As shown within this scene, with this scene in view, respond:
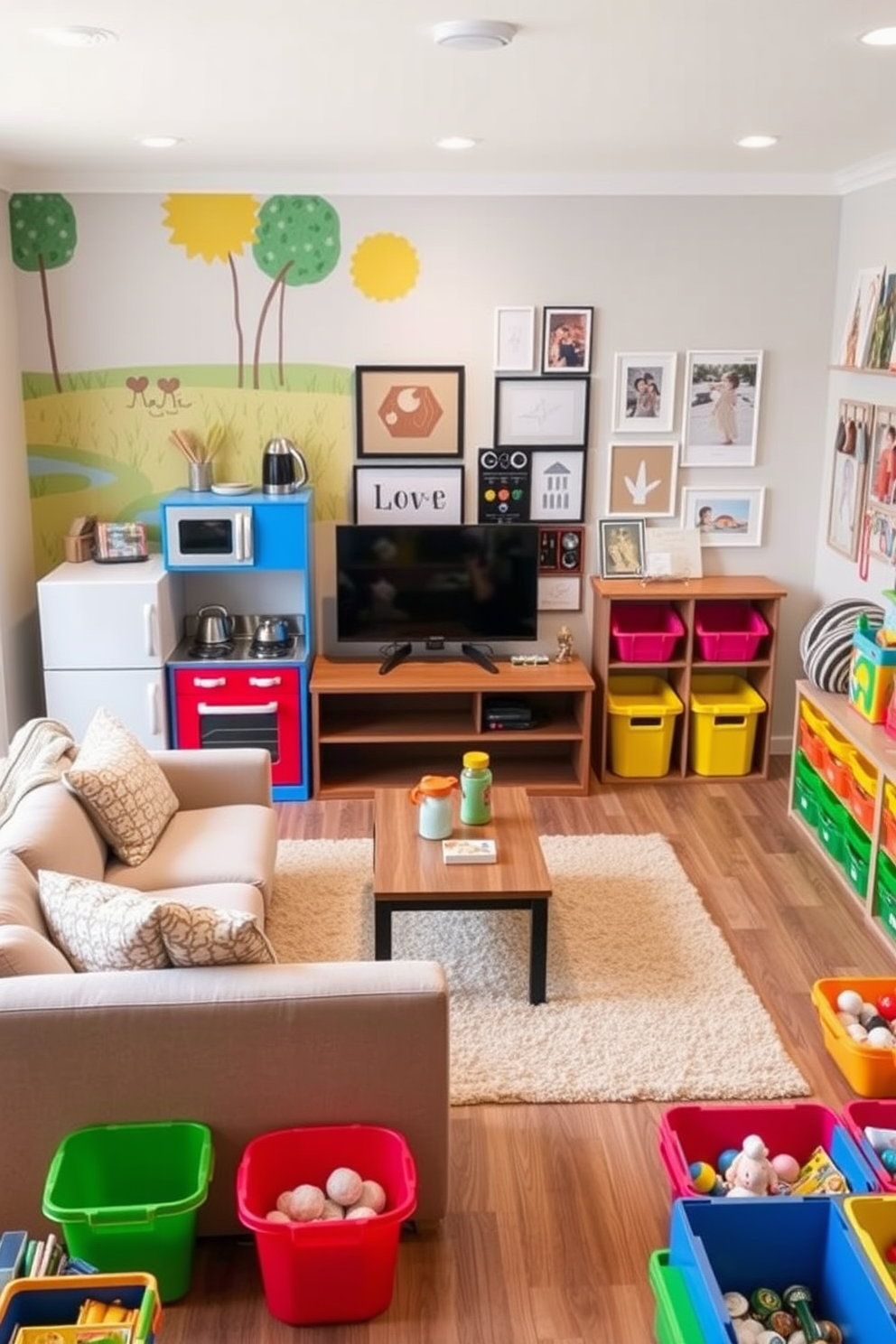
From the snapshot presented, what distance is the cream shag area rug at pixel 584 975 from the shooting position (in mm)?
3252

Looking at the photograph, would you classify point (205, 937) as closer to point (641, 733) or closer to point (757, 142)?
point (641, 733)

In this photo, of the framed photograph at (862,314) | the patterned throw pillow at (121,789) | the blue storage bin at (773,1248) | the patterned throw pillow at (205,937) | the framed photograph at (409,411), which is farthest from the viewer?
the framed photograph at (409,411)

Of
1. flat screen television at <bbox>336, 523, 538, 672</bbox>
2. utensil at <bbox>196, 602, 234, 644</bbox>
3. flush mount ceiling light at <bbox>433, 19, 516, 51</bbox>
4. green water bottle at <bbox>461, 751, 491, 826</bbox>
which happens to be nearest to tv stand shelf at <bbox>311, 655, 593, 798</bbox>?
flat screen television at <bbox>336, 523, 538, 672</bbox>

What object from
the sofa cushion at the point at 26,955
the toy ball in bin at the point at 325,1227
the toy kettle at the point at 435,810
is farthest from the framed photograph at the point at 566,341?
the toy ball in bin at the point at 325,1227

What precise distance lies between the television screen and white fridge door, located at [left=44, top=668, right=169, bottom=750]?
32.1 inches

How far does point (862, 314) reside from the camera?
4.86m

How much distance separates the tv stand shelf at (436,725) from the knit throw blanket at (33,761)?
1.40 m

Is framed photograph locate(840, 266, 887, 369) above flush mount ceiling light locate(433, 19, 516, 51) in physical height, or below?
below

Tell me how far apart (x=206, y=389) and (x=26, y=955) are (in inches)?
125

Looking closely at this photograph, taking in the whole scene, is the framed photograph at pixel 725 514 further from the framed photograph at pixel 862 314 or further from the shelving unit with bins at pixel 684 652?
the framed photograph at pixel 862 314

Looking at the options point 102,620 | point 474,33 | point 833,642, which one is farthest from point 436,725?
point 474,33

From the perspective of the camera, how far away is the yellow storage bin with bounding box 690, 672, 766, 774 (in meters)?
5.32

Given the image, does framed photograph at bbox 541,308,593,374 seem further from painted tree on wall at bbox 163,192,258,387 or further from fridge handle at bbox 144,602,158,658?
fridge handle at bbox 144,602,158,658

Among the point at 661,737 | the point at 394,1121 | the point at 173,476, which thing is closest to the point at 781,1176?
the point at 394,1121
